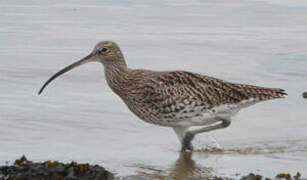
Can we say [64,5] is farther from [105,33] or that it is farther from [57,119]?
[57,119]

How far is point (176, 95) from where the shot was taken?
428 inches

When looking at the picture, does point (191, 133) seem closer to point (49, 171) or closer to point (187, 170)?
point (187, 170)

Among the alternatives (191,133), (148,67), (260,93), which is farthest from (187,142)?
(148,67)

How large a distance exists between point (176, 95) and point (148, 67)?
373 centimetres

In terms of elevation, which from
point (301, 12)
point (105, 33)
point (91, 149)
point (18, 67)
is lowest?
point (91, 149)

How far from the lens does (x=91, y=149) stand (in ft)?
34.6

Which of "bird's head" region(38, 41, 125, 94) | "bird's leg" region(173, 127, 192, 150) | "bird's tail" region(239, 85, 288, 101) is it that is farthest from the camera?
"bird's tail" region(239, 85, 288, 101)

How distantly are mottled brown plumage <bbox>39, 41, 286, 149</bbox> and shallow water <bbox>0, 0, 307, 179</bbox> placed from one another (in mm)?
344

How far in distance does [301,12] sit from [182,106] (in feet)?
27.6

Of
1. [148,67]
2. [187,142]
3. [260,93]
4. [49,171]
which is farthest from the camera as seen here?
[148,67]

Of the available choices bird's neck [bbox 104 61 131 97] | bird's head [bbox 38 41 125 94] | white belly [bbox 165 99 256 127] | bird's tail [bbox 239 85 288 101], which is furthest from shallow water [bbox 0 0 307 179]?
bird's head [bbox 38 41 125 94]

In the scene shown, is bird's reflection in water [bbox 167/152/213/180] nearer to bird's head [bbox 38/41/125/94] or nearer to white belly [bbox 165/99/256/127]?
white belly [bbox 165/99/256/127]

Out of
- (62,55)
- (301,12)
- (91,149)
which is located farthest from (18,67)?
(301,12)

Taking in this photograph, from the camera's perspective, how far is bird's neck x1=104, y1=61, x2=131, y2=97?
36.5 feet
